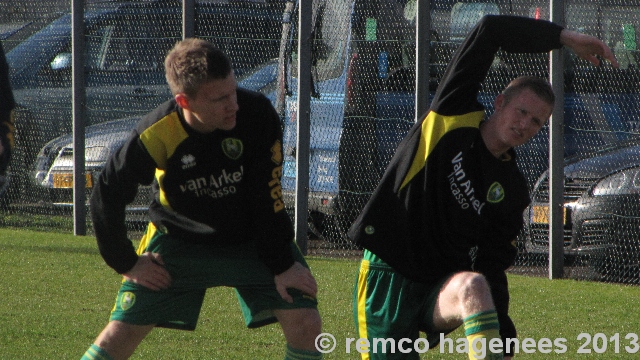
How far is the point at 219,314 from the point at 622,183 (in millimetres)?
3398

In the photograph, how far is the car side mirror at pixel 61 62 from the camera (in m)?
10.6

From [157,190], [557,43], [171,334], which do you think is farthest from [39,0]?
[557,43]

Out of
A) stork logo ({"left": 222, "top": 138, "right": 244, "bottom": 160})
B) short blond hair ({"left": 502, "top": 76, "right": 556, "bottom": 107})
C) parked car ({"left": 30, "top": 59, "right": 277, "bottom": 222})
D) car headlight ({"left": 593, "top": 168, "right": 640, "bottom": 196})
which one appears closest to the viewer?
stork logo ({"left": 222, "top": 138, "right": 244, "bottom": 160})

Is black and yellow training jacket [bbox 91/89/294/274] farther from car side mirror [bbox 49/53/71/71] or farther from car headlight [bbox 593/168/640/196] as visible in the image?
car side mirror [bbox 49/53/71/71]

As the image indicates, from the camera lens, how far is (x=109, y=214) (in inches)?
153

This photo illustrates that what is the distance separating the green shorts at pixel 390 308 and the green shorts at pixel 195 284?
270 millimetres

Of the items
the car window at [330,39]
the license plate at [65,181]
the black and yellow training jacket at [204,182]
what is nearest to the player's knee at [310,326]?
the black and yellow training jacket at [204,182]

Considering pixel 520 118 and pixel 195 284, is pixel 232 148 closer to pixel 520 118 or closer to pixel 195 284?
pixel 195 284

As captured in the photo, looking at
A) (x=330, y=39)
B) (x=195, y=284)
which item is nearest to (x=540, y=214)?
(x=330, y=39)

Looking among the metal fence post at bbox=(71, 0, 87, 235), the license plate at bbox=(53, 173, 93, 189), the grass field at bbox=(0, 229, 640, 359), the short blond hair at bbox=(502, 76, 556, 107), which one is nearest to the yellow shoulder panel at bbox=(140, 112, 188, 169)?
the short blond hair at bbox=(502, 76, 556, 107)

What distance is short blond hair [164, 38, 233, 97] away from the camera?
12.3 ft

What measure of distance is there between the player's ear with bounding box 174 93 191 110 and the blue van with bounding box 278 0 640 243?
4958mm

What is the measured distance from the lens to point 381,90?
8.90 meters

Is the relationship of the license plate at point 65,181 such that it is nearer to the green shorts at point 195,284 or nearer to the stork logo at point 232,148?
the green shorts at point 195,284
